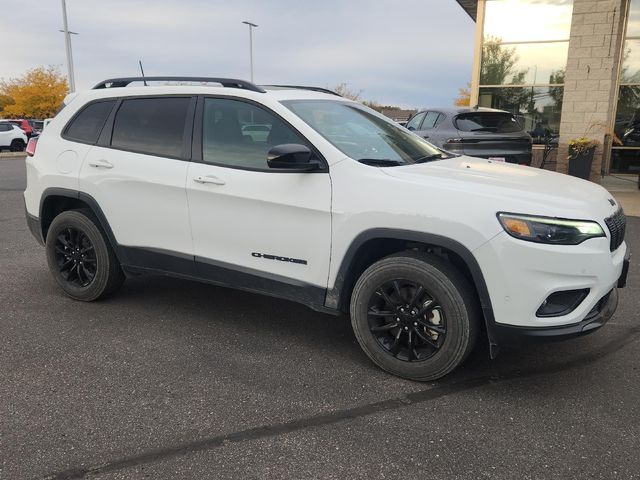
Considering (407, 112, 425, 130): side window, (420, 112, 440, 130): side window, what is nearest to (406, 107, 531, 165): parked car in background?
(420, 112, 440, 130): side window

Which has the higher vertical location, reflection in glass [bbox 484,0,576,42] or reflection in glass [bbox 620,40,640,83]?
reflection in glass [bbox 484,0,576,42]

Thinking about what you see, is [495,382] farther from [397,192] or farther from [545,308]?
[397,192]

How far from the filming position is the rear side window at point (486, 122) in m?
9.39

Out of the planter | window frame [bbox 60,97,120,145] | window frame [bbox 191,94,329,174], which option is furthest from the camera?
the planter

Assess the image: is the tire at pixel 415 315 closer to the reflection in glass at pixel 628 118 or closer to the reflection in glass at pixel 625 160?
the reflection in glass at pixel 628 118

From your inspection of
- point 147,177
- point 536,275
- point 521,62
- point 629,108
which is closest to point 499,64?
point 521,62

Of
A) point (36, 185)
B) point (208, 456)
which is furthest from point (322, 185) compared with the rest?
point (36, 185)

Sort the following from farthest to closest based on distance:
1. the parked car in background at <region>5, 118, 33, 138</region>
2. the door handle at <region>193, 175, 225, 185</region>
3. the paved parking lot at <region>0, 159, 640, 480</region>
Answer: the parked car in background at <region>5, 118, 33, 138</region> < the door handle at <region>193, 175, 225, 185</region> < the paved parking lot at <region>0, 159, 640, 480</region>

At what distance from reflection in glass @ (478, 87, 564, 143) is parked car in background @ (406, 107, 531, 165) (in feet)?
15.9

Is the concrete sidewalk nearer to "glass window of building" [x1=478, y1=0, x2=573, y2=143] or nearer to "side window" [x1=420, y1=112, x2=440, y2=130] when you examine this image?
"glass window of building" [x1=478, y1=0, x2=573, y2=143]

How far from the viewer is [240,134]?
3.87 meters

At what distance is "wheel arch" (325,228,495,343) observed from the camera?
3.04 m

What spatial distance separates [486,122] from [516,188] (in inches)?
267

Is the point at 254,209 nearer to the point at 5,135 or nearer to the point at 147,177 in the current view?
the point at 147,177
